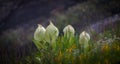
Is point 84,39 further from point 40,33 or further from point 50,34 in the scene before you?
point 40,33

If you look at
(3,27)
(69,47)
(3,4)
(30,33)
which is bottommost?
(69,47)

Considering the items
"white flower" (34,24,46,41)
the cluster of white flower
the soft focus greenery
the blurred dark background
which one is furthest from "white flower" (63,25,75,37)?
the blurred dark background

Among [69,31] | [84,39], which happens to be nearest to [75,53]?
[84,39]

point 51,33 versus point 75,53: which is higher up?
point 51,33

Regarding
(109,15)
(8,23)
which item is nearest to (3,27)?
(8,23)

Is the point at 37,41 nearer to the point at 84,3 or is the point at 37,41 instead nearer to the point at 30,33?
the point at 30,33

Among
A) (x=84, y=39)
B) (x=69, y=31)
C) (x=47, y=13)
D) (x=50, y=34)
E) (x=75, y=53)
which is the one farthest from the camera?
(x=47, y=13)

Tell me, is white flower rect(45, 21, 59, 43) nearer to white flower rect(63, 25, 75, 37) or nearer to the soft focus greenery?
the soft focus greenery

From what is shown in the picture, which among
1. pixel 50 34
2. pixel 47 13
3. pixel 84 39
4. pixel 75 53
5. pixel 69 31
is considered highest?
pixel 47 13

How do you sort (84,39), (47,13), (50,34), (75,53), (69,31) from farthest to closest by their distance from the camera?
(47,13) → (69,31) → (50,34) → (84,39) → (75,53)
